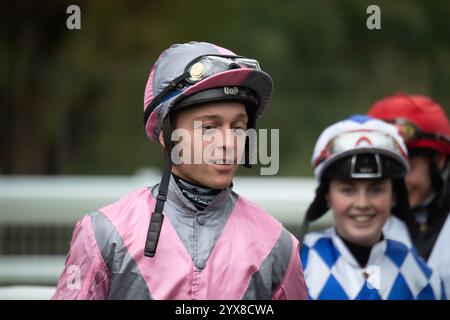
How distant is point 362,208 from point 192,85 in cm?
118

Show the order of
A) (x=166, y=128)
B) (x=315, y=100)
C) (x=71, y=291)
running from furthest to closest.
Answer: (x=315, y=100)
(x=166, y=128)
(x=71, y=291)

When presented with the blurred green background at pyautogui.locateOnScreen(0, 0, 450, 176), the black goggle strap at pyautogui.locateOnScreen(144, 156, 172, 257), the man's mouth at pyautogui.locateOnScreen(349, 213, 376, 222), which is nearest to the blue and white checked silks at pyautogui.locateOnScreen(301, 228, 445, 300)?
the man's mouth at pyautogui.locateOnScreen(349, 213, 376, 222)

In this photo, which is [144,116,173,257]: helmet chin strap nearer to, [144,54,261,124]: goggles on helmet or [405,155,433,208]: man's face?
[144,54,261,124]: goggles on helmet

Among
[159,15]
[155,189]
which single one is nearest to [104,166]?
[159,15]

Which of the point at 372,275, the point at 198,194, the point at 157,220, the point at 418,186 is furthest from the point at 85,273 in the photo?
the point at 418,186

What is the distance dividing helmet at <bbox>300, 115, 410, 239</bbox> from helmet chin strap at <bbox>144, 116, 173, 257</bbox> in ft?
3.48

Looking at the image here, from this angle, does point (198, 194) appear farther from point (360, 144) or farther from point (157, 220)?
point (360, 144)

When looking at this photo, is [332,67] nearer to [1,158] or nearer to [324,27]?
[324,27]

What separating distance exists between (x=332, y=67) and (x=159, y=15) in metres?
1.81

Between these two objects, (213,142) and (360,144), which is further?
(360,144)

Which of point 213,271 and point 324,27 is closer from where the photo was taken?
point 213,271

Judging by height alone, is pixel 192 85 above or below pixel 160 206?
above

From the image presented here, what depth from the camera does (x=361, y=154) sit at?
3.24 m
